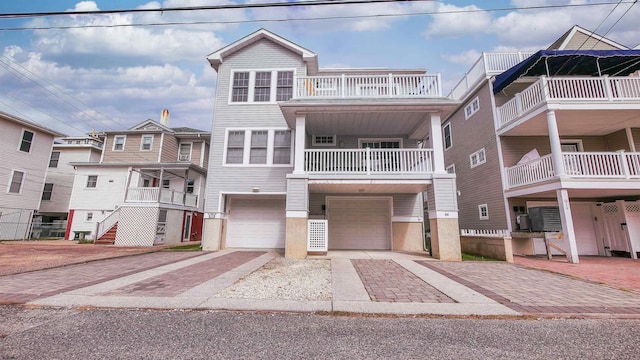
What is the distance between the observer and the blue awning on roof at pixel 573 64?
1039 cm

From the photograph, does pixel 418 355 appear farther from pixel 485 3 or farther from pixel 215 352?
pixel 485 3

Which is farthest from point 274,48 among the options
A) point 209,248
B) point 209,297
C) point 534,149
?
point 534,149

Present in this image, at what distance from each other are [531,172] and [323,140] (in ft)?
30.6

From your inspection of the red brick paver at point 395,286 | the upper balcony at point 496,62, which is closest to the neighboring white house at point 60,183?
the red brick paver at point 395,286

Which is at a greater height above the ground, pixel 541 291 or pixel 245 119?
pixel 245 119

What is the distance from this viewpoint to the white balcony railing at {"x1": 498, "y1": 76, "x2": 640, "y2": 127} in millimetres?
10070

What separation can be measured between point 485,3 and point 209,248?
1342 cm

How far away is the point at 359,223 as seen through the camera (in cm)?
1274

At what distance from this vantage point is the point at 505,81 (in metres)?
11.8

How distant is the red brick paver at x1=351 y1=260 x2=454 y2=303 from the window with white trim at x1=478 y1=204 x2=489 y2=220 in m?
8.43

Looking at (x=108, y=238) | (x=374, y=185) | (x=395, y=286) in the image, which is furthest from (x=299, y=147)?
(x=108, y=238)

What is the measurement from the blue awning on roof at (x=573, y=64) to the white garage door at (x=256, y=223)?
40.9 feet

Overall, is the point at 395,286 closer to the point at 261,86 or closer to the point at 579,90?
the point at 261,86

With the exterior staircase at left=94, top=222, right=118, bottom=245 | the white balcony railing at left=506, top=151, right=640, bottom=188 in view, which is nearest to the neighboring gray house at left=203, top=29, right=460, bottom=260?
the white balcony railing at left=506, top=151, right=640, bottom=188
